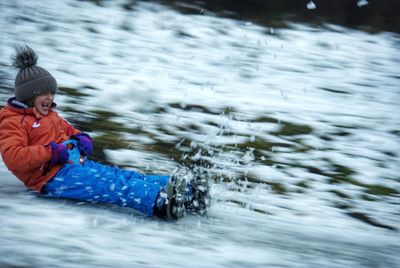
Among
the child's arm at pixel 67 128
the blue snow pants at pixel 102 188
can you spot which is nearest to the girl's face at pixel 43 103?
the child's arm at pixel 67 128

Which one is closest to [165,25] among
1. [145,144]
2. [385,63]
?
[385,63]

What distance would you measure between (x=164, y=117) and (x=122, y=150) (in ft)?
3.53

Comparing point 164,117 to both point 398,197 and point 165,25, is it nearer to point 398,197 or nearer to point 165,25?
point 398,197

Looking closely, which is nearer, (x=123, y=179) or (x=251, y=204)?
(x=123, y=179)

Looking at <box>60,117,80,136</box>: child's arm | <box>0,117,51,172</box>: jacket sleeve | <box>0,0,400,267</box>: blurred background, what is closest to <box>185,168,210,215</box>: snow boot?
<box>0,0,400,267</box>: blurred background

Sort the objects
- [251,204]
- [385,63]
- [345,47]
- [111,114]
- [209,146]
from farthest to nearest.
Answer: [345,47], [385,63], [111,114], [209,146], [251,204]

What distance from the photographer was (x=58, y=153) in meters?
3.45

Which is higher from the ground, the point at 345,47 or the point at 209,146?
the point at 345,47

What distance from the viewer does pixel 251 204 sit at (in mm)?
4039

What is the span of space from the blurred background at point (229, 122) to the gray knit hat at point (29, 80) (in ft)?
2.37

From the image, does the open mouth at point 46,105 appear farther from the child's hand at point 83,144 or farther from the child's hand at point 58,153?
the child's hand at point 58,153

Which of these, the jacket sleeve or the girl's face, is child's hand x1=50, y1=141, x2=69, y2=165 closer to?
the jacket sleeve

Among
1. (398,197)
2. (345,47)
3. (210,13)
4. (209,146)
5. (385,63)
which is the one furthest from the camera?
(210,13)

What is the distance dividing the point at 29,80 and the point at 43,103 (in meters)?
0.20
